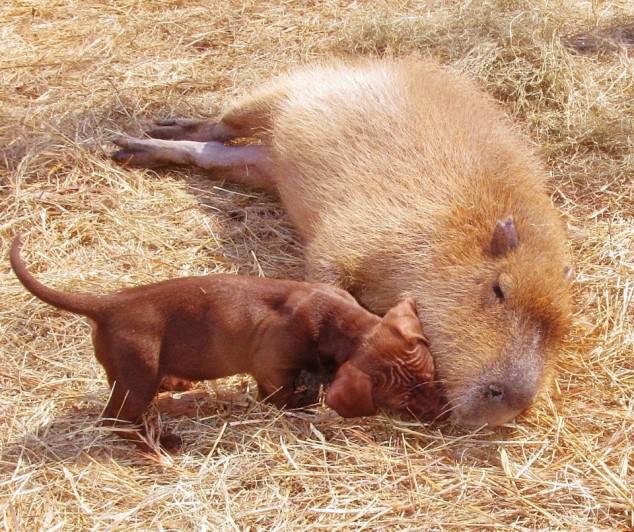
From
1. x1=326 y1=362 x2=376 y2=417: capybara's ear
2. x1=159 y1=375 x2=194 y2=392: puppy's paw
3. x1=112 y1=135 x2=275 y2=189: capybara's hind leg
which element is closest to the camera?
x1=326 y1=362 x2=376 y2=417: capybara's ear

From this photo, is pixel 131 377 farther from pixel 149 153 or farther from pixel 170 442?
pixel 149 153

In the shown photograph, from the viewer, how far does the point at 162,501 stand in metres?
3.06

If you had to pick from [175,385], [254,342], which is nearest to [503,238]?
[254,342]

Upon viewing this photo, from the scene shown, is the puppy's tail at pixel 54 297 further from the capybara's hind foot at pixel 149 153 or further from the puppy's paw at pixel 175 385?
the capybara's hind foot at pixel 149 153

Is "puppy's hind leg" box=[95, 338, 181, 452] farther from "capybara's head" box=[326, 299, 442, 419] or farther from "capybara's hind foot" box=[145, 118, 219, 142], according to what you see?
"capybara's hind foot" box=[145, 118, 219, 142]

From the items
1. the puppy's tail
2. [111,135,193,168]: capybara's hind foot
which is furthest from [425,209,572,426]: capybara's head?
[111,135,193,168]: capybara's hind foot

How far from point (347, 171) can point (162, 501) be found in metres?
2.17

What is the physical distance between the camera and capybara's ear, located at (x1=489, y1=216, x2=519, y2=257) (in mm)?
3748

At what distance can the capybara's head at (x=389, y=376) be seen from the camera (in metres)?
3.35

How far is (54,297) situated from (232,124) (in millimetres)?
2589

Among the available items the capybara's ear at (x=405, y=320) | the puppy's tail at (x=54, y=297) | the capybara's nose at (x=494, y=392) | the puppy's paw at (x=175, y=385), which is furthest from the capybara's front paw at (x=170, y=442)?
the capybara's nose at (x=494, y=392)

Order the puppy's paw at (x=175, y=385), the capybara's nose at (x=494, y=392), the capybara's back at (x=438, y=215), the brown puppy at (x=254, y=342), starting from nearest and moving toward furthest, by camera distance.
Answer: the brown puppy at (x=254, y=342)
the capybara's nose at (x=494, y=392)
the capybara's back at (x=438, y=215)
the puppy's paw at (x=175, y=385)

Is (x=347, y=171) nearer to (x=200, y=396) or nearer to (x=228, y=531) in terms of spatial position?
(x=200, y=396)

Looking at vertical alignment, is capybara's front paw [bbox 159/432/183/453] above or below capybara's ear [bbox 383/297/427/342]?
below
